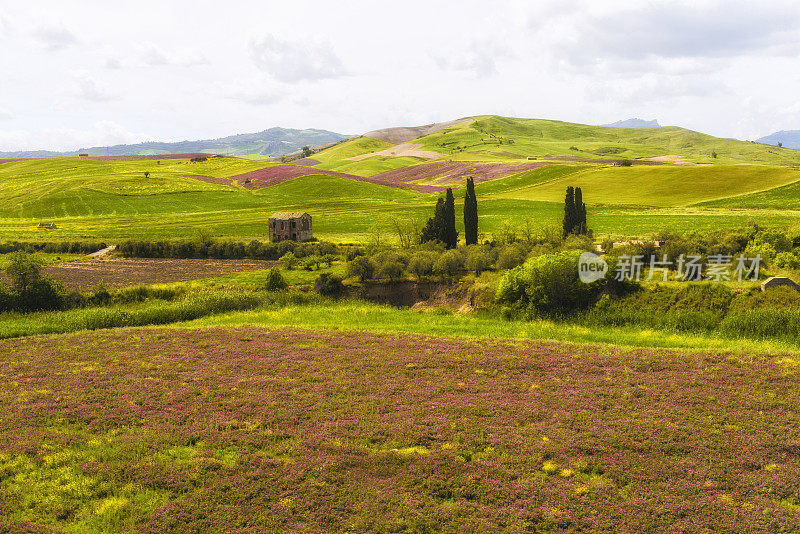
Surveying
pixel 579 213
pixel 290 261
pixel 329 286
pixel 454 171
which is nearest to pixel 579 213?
pixel 579 213

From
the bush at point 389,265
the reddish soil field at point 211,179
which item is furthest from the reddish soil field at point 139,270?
the reddish soil field at point 211,179

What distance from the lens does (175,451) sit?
19.3 meters

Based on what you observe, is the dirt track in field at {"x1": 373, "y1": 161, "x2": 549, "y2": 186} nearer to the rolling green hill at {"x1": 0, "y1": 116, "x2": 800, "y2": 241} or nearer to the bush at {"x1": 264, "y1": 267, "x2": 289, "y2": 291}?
the rolling green hill at {"x1": 0, "y1": 116, "x2": 800, "y2": 241}

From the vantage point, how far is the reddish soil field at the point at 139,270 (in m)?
60.9

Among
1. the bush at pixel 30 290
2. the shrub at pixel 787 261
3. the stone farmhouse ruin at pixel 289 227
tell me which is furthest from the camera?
the stone farmhouse ruin at pixel 289 227

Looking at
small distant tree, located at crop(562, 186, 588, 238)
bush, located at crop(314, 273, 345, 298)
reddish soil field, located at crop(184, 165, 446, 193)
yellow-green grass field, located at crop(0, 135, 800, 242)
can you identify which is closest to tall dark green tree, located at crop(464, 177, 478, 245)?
yellow-green grass field, located at crop(0, 135, 800, 242)

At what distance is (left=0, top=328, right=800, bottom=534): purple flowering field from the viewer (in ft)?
50.8

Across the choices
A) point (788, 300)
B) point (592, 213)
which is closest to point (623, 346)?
point (788, 300)

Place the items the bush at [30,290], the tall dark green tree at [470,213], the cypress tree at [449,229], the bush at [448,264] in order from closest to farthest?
the bush at [30,290], the bush at [448,264], the cypress tree at [449,229], the tall dark green tree at [470,213]

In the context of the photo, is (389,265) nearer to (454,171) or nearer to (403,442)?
(403,442)

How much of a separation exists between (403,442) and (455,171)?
165063 millimetres

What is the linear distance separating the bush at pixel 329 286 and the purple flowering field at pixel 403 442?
2267cm

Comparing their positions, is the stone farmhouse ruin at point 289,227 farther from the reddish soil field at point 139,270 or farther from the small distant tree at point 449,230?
the small distant tree at point 449,230

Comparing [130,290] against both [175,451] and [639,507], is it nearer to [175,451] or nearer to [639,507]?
[175,451]
